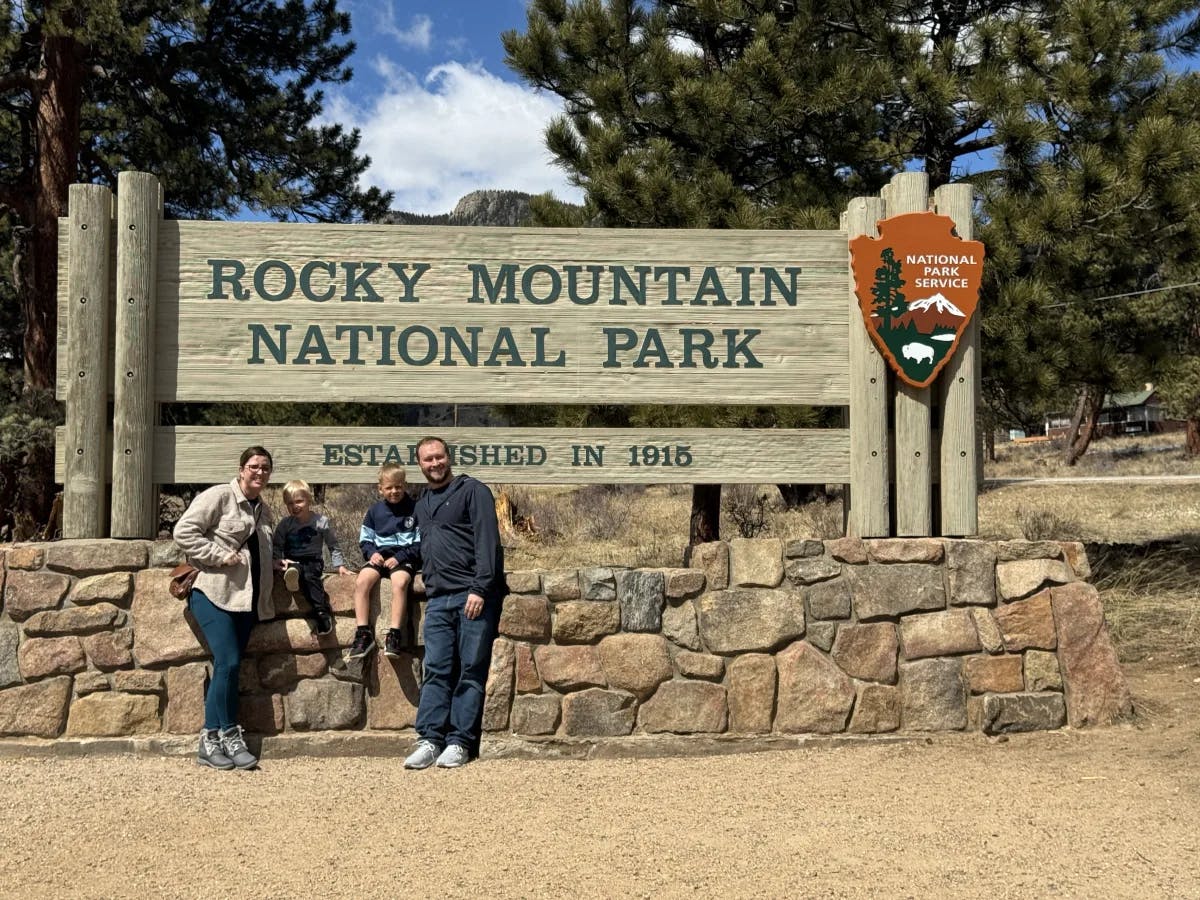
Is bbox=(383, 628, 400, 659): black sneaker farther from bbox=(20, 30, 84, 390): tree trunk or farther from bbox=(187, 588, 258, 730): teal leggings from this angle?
bbox=(20, 30, 84, 390): tree trunk

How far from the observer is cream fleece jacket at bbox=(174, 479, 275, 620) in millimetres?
4586

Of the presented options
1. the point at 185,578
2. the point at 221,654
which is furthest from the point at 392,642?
the point at 185,578

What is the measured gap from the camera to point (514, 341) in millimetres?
5270

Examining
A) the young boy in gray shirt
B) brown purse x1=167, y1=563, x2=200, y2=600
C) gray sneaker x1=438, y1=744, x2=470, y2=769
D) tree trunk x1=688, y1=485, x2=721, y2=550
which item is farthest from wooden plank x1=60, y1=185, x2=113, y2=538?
tree trunk x1=688, y1=485, x2=721, y2=550

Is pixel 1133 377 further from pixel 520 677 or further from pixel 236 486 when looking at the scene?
pixel 236 486

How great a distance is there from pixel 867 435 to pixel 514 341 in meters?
1.90

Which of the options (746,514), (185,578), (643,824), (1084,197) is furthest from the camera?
(746,514)

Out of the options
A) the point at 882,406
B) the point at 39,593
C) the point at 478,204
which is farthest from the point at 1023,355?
the point at 478,204

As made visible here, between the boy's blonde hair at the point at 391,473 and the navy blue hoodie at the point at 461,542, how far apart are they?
0.19 meters

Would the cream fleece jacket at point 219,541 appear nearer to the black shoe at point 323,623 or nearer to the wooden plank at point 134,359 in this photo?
the black shoe at point 323,623

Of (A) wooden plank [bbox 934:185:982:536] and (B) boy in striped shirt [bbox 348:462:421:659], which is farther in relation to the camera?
(A) wooden plank [bbox 934:185:982:536]

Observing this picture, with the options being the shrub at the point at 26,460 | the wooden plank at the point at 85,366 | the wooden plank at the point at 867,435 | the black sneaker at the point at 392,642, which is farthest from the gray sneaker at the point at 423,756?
the shrub at the point at 26,460

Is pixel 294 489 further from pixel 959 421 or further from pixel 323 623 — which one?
pixel 959 421

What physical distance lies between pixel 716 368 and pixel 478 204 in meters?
58.1
